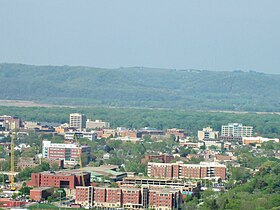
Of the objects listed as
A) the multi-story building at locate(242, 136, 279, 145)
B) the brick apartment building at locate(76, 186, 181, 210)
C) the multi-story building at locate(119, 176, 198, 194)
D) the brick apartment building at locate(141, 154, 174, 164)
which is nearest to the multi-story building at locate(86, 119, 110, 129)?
the multi-story building at locate(242, 136, 279, 145)

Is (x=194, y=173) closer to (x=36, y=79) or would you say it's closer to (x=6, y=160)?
(x=6, y=160)

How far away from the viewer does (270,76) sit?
548 ft

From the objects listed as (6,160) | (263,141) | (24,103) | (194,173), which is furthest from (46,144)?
(24,103)

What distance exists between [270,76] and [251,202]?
129 m

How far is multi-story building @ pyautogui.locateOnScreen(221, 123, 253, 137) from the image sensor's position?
269ft

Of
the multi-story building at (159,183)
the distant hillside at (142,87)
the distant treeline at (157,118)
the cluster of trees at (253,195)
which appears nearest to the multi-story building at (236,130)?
the distant treeline at (157,118)

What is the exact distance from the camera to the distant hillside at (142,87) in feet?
406

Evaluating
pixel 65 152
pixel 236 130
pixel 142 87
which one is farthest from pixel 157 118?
pixel 142 87

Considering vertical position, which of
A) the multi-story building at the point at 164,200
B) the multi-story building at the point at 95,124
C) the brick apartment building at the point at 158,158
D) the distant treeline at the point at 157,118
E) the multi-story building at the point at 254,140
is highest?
the distant treeline at the point at 157,118

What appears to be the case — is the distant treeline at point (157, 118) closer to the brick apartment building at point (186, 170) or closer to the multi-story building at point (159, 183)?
the brick apartment building at point (186, 170)

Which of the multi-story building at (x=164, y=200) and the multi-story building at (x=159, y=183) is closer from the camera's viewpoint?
the multi-story building at (x=164, y=200)

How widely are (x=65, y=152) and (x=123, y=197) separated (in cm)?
1869

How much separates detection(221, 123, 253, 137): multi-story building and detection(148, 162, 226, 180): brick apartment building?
2888 cm

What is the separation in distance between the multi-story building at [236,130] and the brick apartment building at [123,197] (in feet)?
131
